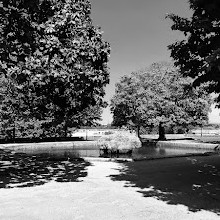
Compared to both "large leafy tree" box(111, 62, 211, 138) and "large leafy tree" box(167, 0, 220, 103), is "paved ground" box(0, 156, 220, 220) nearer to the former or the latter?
"large leafy tree" box(167, 0, 220, 103)

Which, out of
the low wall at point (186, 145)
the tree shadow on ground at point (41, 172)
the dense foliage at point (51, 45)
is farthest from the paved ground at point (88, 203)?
the low wall at point (186, 145)

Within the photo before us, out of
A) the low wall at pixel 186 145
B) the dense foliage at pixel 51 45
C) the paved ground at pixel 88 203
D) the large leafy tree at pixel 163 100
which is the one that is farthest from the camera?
the large leafy tree at pixel 163 100

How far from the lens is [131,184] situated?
35.0 ft

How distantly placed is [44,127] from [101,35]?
2826cm

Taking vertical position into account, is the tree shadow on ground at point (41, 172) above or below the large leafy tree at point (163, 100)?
below

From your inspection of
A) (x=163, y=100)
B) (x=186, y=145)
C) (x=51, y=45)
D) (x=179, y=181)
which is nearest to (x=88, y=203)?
(x=179, y=181)

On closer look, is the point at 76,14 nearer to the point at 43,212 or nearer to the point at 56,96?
the point at 56,96

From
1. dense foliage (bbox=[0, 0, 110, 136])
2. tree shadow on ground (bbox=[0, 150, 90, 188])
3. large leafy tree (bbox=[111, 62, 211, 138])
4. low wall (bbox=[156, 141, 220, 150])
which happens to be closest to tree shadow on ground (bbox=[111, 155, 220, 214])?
tree shadow on ground (bbox=[0, 150, 90, 188])

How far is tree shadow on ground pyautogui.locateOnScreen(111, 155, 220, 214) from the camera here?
28.0ft

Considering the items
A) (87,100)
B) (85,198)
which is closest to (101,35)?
(87,100)

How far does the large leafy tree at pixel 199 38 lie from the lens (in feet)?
31.4

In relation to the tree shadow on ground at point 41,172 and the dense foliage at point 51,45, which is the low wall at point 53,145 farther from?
the dense foliage at point 51,45

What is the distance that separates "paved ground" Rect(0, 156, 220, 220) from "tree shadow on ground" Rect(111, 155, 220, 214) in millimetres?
316

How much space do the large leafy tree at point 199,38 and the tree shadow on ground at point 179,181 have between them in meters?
3.60
